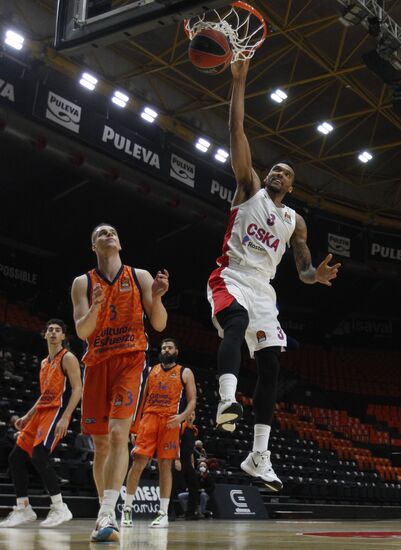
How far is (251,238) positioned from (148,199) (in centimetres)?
1430

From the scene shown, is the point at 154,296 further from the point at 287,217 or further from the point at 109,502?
the point at 109,502

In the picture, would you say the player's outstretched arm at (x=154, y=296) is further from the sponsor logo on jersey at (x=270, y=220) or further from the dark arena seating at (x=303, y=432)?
the dark arena seating at (x=303, y=432)

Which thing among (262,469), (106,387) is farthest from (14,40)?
(262,469)

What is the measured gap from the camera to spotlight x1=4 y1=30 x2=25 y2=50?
15610 millimetres

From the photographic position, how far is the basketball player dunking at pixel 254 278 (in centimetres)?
432

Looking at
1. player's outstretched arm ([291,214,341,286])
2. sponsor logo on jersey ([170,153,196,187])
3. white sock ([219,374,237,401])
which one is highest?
sponsor logo on jersey ([170,153,196,187])

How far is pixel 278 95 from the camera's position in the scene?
19688 millimetres

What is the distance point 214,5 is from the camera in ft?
18.0

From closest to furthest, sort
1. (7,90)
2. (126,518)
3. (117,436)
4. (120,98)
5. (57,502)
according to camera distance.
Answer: (117,436) < (126,518) < (57,502) < (7,90) < (120,98)

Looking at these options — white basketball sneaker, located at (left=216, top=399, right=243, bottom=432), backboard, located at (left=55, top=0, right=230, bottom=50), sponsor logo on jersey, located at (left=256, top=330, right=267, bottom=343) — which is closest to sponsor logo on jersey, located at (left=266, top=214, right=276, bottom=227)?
sponsor logo on jersey, located at (left=256, top=330, right=267, bottom=343)

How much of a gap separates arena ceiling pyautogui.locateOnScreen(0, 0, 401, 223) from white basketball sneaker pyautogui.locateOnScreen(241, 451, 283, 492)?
41.5ft

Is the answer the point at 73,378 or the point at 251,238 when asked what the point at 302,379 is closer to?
the point at 73,378

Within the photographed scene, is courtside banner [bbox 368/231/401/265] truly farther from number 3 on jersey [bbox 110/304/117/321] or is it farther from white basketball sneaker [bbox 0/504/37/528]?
number 3 on jersey [bbox 110/304/117/321]

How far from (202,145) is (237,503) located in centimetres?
1125
